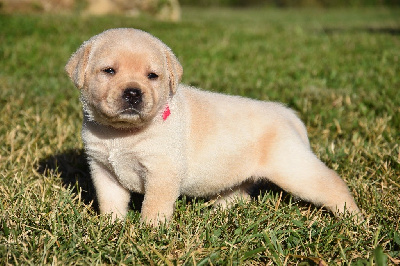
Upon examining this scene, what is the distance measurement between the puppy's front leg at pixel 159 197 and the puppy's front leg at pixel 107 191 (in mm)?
282

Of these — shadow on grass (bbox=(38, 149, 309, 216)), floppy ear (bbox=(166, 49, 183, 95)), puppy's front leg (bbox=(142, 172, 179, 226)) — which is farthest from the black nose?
shadow on grass (bbox=(38, 149, 309, 216))

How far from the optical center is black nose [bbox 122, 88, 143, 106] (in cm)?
252

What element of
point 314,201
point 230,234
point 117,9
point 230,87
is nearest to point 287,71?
point 230,87

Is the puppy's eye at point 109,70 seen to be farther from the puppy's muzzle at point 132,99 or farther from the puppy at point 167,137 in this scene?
the puppy's muzzle at point 132,99

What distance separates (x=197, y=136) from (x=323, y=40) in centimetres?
917

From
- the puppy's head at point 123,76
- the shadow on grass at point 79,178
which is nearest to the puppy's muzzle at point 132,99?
the puppy's head at point 123,76

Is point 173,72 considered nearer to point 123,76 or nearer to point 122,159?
point 123,76

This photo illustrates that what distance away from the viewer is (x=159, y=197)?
265 cm

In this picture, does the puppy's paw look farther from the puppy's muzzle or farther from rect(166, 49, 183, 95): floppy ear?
rect(166, 49, 183, 95): floppy ear

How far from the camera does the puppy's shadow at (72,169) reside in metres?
3.52

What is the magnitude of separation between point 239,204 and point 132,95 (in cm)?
104

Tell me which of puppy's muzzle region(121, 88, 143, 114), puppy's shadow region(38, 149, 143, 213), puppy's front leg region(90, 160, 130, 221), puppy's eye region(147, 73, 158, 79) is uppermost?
puppy's eye region(147, 73, 158, 79)

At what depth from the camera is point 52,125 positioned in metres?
4.66

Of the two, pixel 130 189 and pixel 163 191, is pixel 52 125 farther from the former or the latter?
pixel 163 191
